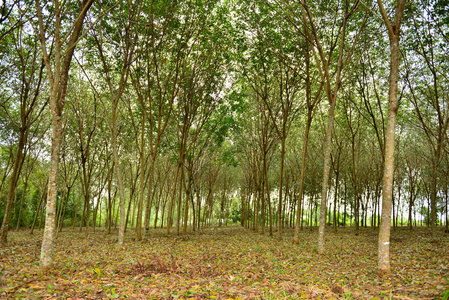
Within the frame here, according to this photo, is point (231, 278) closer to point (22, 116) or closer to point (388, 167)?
point (388, 167)

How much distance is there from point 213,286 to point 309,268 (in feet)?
12.8

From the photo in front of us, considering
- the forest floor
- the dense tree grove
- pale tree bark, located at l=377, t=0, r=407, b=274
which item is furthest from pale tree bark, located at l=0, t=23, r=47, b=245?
pale tree bark, located at l=377, t=0, r=407, b=274

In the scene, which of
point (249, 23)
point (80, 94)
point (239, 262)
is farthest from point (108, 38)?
point (239, 262)

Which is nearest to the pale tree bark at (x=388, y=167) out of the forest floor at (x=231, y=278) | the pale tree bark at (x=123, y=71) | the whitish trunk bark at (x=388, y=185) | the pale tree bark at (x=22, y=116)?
the whitish trunk bark at (x=388, y=185)

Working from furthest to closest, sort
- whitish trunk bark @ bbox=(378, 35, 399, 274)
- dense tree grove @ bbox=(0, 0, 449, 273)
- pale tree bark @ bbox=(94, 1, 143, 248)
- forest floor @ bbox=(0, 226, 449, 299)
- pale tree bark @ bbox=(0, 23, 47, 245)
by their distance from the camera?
1. pale tree bark @ bbox=(94, 1, 143, 248)
2. pale tree bark @ bbox=(0, 23, 47, 245)
3. dense tree grove @ bbox=(0, 0, 449, 273)
4. whitish trunk bark @ bbox=(378, 35, 399, 274)
5. forest floor @ bbox=(0, 226, 449, 299)

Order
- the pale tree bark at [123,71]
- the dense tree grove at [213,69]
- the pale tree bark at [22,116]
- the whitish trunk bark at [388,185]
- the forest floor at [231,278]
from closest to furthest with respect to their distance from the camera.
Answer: the forest floor at [231,278], the whitish trunk bark at [388,185], the dense tree grove at [213,69], the pale tree bark at [22,116], the pale tree bark at [123,71]

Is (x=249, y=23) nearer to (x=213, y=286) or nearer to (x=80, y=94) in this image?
(x=80, y=94)

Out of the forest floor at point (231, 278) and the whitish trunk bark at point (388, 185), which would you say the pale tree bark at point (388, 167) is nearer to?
the whitish trunk bark at point (388, 185)

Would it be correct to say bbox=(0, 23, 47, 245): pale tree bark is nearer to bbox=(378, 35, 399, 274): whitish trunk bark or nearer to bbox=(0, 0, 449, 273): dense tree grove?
Result: bbox=(0, 0, 449, 273): dense tree grove

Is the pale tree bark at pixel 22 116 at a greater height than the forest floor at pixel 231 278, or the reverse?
the pale tree bark at pixel 22 116

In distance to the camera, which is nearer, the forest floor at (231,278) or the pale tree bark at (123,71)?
the forest floor at (231,278)

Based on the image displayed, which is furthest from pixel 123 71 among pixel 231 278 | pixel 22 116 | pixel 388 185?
pixel 388 185

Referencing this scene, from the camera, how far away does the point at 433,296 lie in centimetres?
496

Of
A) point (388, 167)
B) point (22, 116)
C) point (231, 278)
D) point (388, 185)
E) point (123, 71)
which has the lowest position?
point (231, 278)
